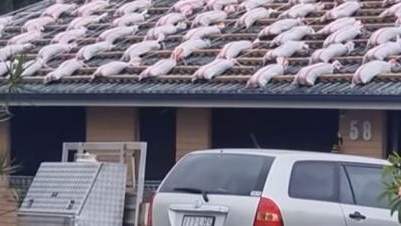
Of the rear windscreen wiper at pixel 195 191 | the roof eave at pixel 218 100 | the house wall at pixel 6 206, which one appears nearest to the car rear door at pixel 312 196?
the rear windscreen wiper at pixel 195 191

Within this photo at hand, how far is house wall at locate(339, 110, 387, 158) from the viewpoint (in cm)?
2005

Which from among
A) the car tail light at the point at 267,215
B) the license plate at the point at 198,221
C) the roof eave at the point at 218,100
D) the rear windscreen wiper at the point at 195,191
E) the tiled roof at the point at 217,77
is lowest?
the license plate at the point at 198,221

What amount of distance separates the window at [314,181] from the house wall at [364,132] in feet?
15.1

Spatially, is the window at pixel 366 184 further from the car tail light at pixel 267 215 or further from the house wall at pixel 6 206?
the house wall at pixel 6 206

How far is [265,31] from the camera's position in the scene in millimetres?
22547

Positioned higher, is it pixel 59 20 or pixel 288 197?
pixel 59 20

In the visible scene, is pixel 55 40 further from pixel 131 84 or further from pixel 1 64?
pixel 131 84

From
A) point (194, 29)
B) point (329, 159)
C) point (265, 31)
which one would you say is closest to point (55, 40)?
point (194, 29)

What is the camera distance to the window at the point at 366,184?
15.6 metres

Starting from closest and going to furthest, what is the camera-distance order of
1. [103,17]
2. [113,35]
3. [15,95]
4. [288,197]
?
[288,197]
[15,95]
[113,35]
[103,17]

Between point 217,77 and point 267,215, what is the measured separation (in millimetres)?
6994

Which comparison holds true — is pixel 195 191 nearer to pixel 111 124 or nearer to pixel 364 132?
pixel 364 132

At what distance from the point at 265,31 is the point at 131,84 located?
2201 millimetres

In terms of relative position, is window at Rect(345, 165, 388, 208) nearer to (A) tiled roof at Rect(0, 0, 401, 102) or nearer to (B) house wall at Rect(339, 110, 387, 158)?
(A) tiled roof at Rect(0, 0, 401, 102)
